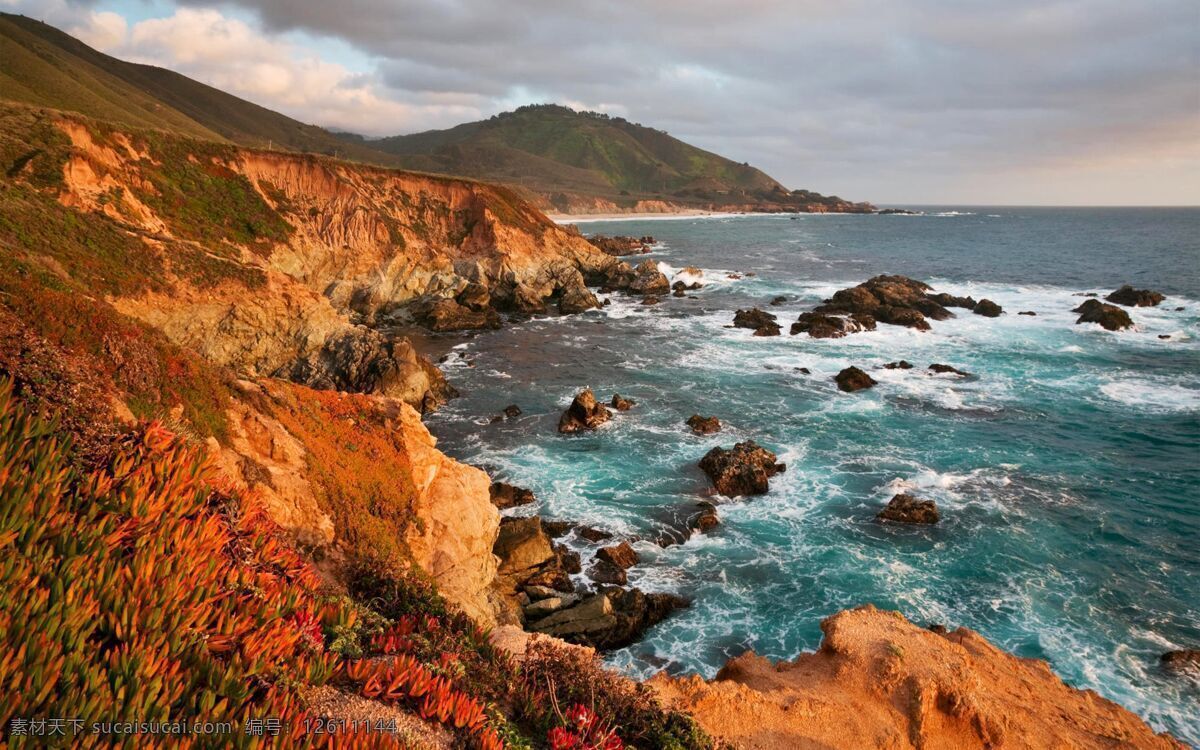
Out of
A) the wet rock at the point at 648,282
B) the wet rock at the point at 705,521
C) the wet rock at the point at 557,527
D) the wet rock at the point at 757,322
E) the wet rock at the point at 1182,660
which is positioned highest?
the wet rock at the point at 648,282

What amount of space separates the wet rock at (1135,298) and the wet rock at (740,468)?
2051 inches

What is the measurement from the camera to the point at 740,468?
2286 cm

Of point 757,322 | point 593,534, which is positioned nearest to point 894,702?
point 593,534

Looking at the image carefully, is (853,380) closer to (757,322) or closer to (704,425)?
(704,425)

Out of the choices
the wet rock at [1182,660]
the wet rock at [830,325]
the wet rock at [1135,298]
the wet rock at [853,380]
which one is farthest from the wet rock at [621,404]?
the wet rock at [1135,298]

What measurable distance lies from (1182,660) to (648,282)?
5581 cm

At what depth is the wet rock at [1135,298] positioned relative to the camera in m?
53.7

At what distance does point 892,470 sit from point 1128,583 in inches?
314

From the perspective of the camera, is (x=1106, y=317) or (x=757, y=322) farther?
(x=757, y=322)

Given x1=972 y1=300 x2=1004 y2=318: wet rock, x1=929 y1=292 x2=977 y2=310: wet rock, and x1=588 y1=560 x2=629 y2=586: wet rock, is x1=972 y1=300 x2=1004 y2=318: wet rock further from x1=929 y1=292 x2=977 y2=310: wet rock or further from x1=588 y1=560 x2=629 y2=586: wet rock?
x1=588 y1=560 x2=629 y2=586: wet rock

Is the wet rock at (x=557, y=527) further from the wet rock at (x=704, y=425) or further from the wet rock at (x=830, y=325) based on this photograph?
the wet rock at (x=830, y=325)

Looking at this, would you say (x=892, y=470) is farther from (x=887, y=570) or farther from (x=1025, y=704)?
(x=1025, y=704)

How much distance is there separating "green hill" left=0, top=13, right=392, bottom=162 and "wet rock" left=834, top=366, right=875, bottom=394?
180ft

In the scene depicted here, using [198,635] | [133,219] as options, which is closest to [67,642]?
[198,635]
